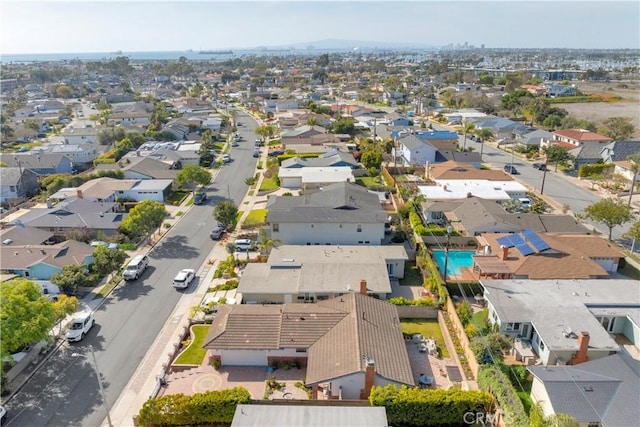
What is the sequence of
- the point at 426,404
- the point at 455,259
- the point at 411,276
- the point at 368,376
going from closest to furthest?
the point at 426,404
the point at 368,376
the point at 411,276
the point at 455,259

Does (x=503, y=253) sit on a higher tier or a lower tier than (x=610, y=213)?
lower

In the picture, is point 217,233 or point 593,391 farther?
point 217,233

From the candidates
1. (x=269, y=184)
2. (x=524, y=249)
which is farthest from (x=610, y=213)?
(x=269, y=184)

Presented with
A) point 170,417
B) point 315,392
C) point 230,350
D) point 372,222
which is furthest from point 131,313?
point 372,222

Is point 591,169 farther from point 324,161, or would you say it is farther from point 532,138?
point 324,161

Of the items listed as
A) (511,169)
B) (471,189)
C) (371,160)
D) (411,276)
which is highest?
(371,160)

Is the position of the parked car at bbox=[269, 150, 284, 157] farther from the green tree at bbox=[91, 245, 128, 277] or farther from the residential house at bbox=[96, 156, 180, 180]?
Answer: the green tree at bbox=[91, 245, 128, 277]

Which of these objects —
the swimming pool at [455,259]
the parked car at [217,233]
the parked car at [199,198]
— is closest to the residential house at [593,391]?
the swimming pool at [455,259]

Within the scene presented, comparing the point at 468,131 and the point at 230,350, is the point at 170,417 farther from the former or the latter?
the point at 468,131
